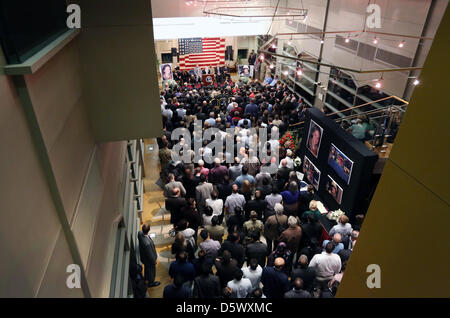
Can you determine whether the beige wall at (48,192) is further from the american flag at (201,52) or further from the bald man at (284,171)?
the american flag at (201,52)

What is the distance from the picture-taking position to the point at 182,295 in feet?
13.5

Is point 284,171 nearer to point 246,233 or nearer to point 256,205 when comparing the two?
point 256,205

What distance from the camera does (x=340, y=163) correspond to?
738cm

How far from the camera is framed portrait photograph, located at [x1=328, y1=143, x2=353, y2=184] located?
7096 millimetres

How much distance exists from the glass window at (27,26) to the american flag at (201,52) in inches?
690

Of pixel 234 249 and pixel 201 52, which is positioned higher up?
pixel 234 249

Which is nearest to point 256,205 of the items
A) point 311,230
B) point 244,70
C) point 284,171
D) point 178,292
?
point 311,230

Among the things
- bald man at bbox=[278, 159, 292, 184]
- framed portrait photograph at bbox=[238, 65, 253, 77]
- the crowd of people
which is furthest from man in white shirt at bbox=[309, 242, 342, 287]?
framed portrait photograph at bbox=[238, 65, 253, 77]

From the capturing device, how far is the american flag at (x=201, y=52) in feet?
64.0

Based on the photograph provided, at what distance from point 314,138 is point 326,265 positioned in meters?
4.55

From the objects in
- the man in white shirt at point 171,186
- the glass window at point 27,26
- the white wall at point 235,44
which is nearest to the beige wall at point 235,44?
the white wall at point 235,44

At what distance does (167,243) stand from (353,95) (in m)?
8.57

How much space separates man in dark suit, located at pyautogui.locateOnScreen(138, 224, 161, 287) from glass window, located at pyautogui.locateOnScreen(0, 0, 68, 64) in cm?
326
